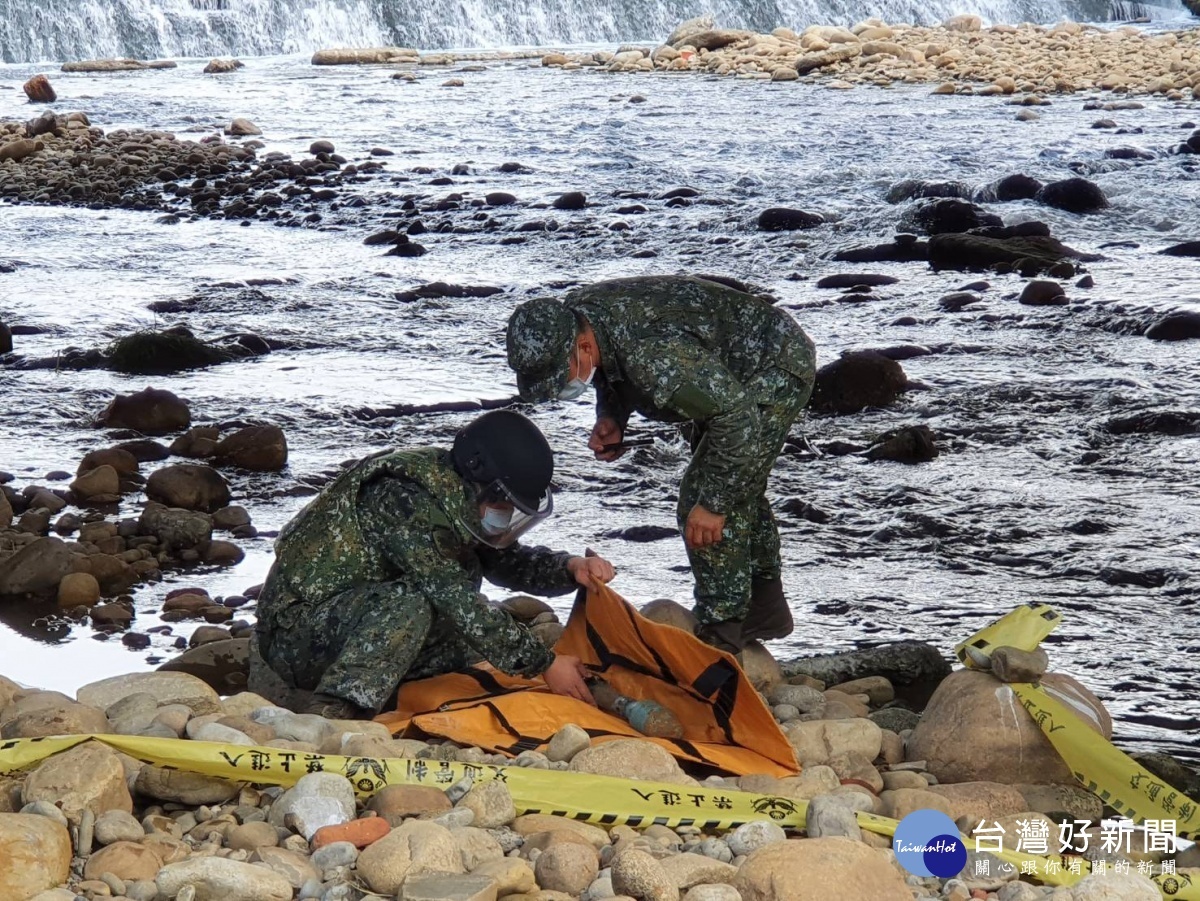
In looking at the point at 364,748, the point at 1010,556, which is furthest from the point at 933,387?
the point at 364,748

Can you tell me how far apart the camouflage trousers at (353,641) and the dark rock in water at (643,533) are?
1.97 meters

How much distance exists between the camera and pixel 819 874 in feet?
8.65

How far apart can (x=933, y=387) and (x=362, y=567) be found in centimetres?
460

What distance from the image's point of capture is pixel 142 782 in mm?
3105

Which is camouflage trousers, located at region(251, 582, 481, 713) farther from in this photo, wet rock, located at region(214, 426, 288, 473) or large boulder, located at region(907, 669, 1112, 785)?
wet rock, located at region(214, 426, 288, 473)

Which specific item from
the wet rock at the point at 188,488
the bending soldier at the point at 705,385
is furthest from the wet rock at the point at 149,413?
the bending soldier at the point at 705,385

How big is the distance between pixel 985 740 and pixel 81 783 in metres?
2.14

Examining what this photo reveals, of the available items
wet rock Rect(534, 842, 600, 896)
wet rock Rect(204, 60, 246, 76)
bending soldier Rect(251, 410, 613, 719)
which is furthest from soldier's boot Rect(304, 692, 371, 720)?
wet rock Rect(204, 60, 246, 76)

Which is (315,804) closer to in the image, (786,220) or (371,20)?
(786,220)

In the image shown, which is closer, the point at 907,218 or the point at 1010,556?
the point at 1010,556

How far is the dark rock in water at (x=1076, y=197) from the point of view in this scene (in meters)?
12.6

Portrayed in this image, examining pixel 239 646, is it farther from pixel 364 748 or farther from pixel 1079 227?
pixel 1079 227

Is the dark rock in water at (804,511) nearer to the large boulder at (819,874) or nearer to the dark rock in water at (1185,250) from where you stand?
the large boulder at (819,874)

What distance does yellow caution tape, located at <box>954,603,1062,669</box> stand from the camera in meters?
3.88
